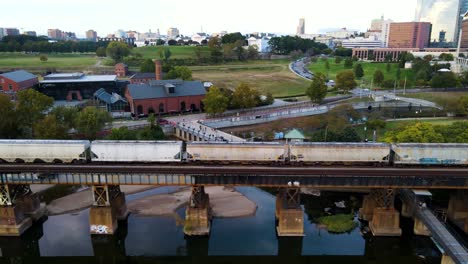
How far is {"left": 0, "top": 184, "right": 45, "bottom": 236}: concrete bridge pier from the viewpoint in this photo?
136ft

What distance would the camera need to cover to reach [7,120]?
6284 cm

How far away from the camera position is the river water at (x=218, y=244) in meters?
39.4

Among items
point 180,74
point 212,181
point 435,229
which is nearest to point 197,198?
point 212,181

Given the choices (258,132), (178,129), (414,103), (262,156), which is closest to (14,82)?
(178,129)

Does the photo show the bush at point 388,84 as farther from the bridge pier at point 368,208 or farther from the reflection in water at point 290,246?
the reflection in water at point 290,246

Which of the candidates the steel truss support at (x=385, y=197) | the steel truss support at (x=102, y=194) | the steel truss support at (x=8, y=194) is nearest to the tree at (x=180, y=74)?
the steel truss support at (x=102, y=194)

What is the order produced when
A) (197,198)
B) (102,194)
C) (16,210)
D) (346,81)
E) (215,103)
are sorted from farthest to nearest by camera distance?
(346,81) → (215,103) → (16,210) → (197,198) → (102,194)

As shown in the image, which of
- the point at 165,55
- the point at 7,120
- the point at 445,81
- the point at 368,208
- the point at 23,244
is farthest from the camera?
the point at 165,55

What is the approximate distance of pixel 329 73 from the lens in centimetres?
16525

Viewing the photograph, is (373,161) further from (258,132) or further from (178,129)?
(178,129)

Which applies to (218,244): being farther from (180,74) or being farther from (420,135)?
(180,74)

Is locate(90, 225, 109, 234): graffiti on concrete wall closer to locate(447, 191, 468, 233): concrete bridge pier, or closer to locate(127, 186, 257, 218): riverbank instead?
locate(127, 186, 257, 218): riverbank

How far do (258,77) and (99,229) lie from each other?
118 metres

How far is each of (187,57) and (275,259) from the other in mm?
165523
